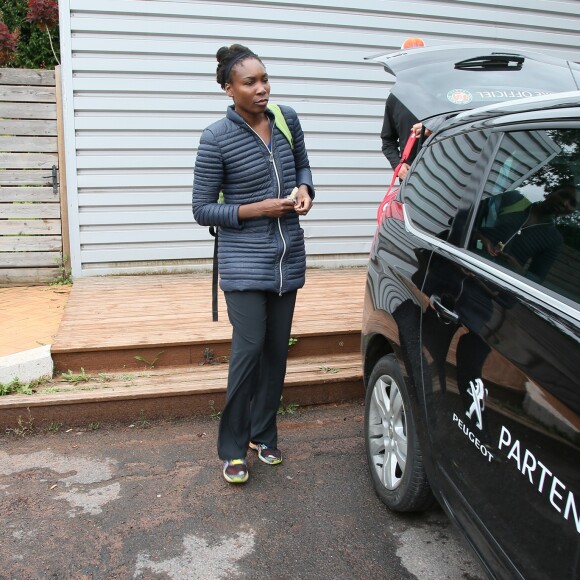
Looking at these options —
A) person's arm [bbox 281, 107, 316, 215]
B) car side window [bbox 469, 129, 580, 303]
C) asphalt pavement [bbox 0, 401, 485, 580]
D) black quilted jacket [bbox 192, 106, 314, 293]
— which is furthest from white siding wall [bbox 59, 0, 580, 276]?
car side window [bbox 469, 129, 580, 303]

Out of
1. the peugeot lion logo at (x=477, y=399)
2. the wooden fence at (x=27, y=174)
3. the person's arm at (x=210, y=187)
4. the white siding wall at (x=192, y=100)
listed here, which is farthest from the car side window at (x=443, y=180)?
the wooden fence at (x=27, y=174)

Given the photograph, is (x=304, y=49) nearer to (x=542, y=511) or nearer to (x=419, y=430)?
(x=419, y=430)

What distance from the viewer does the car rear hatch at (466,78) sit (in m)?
3.63

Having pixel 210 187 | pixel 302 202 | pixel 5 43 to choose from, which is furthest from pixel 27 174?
pixel 302 202

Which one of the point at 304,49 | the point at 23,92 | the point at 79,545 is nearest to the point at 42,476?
the point at 79,545

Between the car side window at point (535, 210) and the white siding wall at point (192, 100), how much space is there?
442 centimetres

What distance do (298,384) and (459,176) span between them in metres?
2.03

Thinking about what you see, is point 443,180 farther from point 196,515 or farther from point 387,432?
point 196,515

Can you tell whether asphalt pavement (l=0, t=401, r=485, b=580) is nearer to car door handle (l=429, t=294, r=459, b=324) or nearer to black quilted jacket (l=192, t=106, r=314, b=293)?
car door handle (l=429, t=294, r=459, b=324)

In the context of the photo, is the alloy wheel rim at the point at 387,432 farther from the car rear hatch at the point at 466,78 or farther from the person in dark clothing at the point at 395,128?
the person in dark clothing at the point at 395,128

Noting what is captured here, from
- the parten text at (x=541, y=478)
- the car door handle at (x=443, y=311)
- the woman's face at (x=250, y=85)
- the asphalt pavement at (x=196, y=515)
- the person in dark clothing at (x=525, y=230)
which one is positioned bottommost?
the asphalt pavement at (x=196, y=515)

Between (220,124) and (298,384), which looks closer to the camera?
(220,124)

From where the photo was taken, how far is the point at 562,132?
2.08 meters

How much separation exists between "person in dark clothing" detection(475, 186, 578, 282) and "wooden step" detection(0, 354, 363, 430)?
2.15 m
